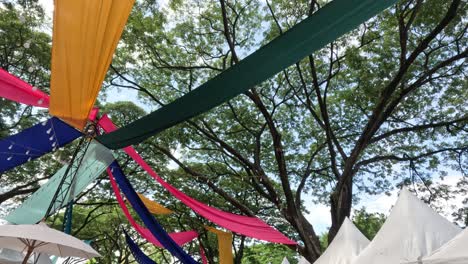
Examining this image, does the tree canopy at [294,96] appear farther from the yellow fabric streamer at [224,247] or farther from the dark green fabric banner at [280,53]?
the dark green fabric banner at [280,53]

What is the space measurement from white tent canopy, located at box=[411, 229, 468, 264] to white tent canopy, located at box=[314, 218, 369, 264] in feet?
4.55

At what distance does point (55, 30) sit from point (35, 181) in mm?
6894

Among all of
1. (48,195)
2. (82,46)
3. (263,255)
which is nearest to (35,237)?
(82,46)

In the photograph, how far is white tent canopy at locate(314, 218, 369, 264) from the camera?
4.24m

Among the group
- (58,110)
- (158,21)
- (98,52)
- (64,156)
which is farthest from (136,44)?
(98,52)

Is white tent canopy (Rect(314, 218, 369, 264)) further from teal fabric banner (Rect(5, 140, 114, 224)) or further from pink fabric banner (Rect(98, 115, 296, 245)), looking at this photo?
teal fabric banner (Rect(5, 140, 114, 224))

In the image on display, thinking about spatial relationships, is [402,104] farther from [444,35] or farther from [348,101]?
[444,35]

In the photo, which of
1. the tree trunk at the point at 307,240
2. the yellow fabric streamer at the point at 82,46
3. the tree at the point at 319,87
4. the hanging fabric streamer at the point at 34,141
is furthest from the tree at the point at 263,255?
the yellow fabric streamer at the point at 82,46

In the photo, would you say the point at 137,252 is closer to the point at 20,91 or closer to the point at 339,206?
the point at 339,206

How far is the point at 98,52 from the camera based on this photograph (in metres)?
2.63

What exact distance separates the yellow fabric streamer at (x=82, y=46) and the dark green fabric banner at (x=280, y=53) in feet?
1.83

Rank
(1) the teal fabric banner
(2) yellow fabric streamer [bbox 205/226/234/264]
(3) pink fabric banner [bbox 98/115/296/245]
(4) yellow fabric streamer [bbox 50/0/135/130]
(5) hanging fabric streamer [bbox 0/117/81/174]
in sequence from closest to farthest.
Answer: (4) yellow fabric streamer [bbox 50/0/135/130] < (5) hanging fabric streamer [bbox 0/117/81/174] < (3) pink fabric banner [bbox 98/115/296/245] < (1) the teal fabric banner < (2) yellow fabric streamer [bbox 205/226/234/264]

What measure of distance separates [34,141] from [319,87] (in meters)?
4.57

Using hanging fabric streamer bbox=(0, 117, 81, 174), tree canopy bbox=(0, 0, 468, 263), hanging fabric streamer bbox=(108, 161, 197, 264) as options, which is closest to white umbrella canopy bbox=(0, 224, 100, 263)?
hanging fabric streamer bbox=(108, 161, 197, 264)
